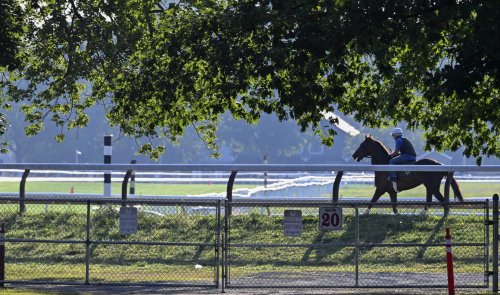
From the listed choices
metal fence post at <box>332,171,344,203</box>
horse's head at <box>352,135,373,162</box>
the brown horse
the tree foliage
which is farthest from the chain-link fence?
horse's head at <box>352,135,373,162</box>

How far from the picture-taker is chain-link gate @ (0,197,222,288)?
20.9m

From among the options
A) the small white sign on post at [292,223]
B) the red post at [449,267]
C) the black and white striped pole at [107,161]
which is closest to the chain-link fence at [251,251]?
the small white sign on post at [292,223]

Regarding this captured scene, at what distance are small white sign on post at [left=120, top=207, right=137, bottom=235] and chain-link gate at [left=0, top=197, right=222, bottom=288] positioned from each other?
3.87ft

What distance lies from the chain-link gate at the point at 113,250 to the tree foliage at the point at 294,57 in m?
2.02

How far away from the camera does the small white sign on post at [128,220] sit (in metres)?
18.7

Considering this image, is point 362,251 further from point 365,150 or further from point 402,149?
point 365,150

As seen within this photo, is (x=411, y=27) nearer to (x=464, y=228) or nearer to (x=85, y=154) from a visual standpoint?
(x=464, y=228)

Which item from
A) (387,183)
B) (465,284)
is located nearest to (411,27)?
(465,284)

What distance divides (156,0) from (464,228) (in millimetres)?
7619

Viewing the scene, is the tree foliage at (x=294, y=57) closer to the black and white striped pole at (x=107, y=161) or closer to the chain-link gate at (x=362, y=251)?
the chain-link gate at (x=362, y=251)

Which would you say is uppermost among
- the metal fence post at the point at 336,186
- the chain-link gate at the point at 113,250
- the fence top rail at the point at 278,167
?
the fence top rail at the point at 278,167

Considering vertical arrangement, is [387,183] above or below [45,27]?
below

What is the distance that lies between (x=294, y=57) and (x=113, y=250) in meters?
6.68

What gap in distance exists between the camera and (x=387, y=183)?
28.1 m
